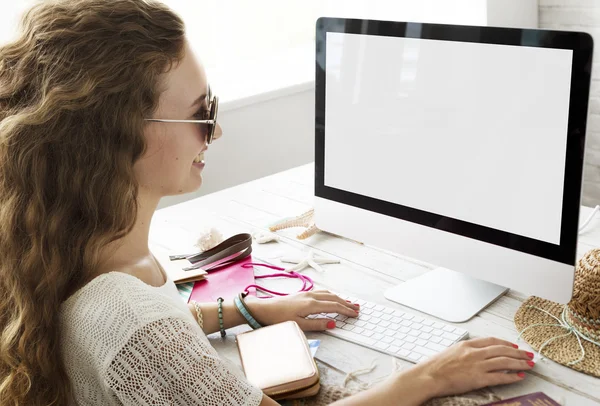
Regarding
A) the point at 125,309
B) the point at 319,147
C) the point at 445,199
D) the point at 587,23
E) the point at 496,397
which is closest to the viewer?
the point at 125,309

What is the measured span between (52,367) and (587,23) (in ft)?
9.31

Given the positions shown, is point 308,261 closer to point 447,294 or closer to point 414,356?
point 447,294

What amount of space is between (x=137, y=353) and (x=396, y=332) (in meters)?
0.52

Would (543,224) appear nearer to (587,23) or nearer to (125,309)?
(125,309)

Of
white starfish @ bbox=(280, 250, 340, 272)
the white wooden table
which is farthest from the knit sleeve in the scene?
white starfish @ bbox=(280, 250, 340, 272)

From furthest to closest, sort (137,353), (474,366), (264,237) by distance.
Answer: (264,237) < (474,366) < (137,353)

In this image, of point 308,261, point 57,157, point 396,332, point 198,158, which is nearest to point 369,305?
point 396,332

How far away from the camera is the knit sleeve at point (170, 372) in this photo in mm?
936

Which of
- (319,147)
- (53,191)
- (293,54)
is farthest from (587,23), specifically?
(53,191)

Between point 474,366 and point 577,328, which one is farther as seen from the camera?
point 577,328

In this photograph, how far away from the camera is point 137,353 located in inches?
36.9

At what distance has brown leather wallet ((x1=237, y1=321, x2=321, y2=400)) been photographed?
1104 mm

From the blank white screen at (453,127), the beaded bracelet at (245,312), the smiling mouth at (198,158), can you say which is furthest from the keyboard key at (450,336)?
the smiling mouth at (198,158)

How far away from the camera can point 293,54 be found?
3707 mm
